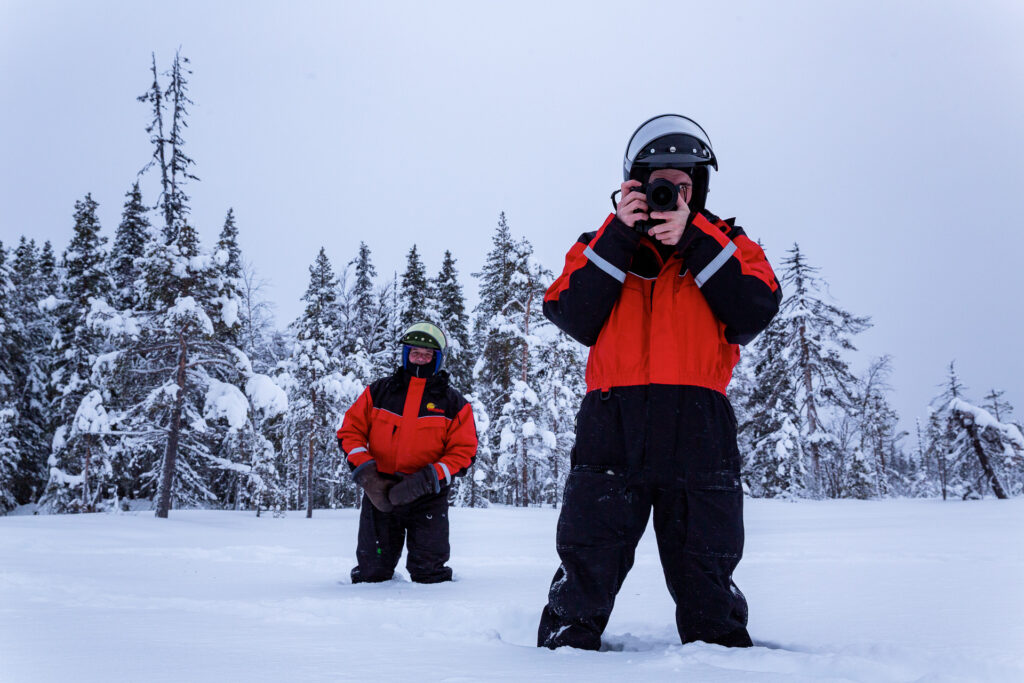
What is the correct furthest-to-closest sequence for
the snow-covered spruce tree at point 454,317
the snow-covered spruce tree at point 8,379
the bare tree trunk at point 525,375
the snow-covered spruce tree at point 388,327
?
the snow-covered spruce tree at point 454,317 < the snow-covered spruce tree at point 388,327 < the bare tree trunk at point 525,375 < the snow-covered spruce tree at point 8,379

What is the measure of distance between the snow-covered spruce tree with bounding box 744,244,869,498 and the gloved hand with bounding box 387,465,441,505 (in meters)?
21.4

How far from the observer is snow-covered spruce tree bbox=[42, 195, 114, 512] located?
69.0 feet

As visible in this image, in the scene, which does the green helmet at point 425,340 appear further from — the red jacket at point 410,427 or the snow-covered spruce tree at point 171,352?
the snow-covered spruce tree at point 171,352

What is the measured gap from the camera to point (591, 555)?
2.36m

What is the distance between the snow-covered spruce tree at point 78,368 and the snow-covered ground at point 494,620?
1690 cm

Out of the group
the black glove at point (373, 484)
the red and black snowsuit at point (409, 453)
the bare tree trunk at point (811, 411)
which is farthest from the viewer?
the bare tree trunk at point (811, 411)

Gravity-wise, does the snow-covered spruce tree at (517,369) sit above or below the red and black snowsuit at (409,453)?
above

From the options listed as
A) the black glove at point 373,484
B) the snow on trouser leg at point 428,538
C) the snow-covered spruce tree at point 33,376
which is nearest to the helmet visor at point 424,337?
the black glove at point 373,484

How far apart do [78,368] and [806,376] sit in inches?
1062

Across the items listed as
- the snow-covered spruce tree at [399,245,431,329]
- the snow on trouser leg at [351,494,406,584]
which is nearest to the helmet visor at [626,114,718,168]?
the snow on trouser leg at [351,494,406,584]

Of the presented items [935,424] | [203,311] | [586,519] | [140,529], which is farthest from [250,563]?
[935,424]

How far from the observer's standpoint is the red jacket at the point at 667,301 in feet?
7.76

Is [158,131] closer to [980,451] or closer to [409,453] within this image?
[409,453]

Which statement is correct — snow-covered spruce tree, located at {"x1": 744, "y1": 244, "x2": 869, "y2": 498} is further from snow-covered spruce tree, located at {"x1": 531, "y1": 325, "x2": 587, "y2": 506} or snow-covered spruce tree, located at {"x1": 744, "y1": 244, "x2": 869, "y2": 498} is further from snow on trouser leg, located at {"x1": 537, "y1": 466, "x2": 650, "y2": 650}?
snow on trouser leg, located at {"x1": 537, "y1": 466, "x2": 650, "y2": 650}
